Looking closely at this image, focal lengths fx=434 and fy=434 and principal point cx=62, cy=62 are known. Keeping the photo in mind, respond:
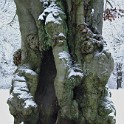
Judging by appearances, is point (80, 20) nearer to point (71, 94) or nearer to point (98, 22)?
point (98, 22)

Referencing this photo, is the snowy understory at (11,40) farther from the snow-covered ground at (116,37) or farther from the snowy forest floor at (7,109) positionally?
the snowy forest floor at (7,109)

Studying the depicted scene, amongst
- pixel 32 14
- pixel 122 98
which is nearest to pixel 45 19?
pixel 32 14

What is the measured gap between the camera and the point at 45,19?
215cm

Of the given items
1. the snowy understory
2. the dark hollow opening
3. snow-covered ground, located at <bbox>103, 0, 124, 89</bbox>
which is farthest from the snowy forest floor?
the dark hollow opening

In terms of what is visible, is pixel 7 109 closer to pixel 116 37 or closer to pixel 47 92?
pixel 47 92

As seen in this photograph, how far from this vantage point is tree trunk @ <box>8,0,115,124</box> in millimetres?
2084

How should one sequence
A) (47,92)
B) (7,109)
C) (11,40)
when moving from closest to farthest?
(47,92) → (7,109) → (11,40)

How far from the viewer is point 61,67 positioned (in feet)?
6.87

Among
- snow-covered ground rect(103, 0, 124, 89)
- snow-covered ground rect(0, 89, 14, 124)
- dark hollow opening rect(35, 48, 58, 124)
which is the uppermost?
snow-covered ground rect(103, 0, 124, 89)

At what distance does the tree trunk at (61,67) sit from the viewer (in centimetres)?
208

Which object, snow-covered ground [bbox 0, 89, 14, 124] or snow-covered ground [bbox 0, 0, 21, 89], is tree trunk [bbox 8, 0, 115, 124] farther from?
snow-covered ground [bbox 0, 0, 21, 89]

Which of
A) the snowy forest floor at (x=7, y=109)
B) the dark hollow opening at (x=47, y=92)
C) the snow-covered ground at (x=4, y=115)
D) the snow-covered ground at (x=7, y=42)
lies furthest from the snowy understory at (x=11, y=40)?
the dark hollow opening at (x=47, y=92)

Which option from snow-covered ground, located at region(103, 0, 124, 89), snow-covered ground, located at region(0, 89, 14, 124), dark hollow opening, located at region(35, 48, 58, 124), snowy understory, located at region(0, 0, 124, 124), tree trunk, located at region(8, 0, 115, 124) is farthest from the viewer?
snow-covered ground, located at region(103, 0, 124, 89)

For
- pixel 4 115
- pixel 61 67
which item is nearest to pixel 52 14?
pixel 61 67
